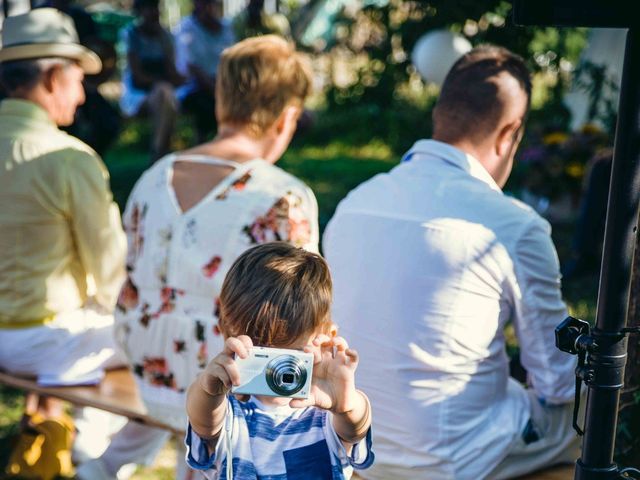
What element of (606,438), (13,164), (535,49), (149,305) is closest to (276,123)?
(149,305)

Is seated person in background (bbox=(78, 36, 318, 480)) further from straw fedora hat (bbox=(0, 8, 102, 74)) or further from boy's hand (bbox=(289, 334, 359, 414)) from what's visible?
boy's hand (bbox=(289, 334, 359, 414))

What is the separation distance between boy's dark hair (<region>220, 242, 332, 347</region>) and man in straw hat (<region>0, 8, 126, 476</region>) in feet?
5.34

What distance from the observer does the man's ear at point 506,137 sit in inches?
107

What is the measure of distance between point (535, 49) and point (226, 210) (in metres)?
1.86

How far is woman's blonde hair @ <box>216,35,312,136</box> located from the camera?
309 centimetres

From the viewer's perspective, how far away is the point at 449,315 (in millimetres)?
2408

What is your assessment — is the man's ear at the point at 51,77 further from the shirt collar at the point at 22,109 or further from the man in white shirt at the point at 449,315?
the man in white shirt at the point at 449,315

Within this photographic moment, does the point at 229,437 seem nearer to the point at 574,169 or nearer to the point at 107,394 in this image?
the point at 107,394

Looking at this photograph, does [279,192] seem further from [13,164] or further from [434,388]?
[13,164]

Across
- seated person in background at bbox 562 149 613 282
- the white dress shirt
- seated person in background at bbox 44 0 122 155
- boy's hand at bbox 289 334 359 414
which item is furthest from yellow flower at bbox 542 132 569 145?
boy's hand at bbox 289 334 359 414

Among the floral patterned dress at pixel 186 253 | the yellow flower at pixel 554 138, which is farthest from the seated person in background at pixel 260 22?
the floral patterned dress at pixel 186 253

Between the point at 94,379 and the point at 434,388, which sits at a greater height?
the point at 434,388

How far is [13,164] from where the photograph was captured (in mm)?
3260

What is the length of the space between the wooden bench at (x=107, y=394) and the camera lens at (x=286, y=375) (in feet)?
5.01
